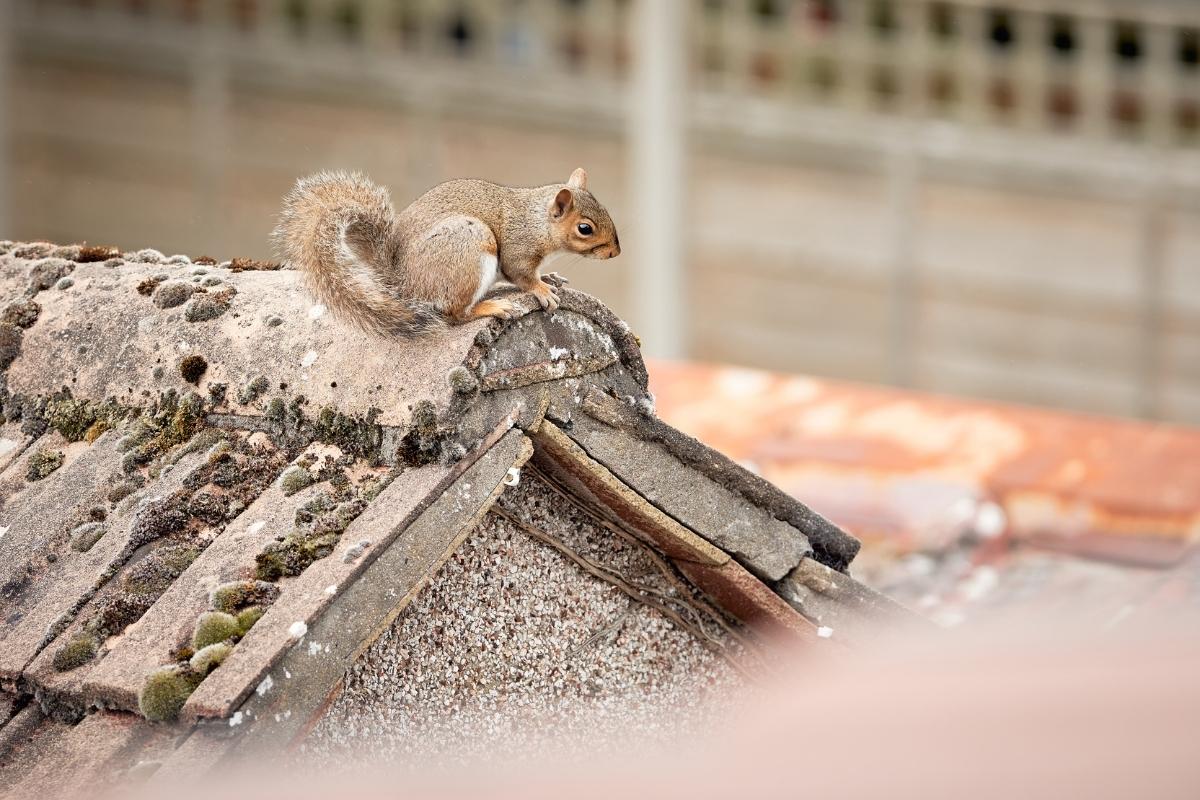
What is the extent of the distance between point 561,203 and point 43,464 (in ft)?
3.25

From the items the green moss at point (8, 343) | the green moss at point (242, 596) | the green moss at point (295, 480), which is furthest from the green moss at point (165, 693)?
the green moss at point (8, 343)

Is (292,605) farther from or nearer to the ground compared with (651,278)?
farther from the ground

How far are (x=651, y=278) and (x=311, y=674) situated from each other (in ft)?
22.1

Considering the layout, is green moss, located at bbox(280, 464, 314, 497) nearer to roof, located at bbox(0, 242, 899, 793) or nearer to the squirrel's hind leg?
roof, located at bbox(0, 242, 899, 793)

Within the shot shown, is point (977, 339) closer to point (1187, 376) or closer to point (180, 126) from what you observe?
point (1187, 376)

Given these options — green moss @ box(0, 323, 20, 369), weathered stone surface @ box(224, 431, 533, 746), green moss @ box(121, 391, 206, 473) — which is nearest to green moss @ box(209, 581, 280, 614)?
weathered stone surface @ box(224, 431, 533, 746)

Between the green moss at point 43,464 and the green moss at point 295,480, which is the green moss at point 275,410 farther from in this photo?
the green moss at point 43,464

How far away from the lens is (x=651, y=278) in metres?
8.63

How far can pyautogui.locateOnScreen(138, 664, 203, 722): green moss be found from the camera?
1958mm

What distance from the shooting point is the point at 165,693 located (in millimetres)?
1965

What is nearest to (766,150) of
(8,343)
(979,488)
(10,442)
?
(979,488)

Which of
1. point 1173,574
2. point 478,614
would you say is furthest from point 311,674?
point 1173,574

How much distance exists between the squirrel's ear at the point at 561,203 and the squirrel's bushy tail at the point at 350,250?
0.39m

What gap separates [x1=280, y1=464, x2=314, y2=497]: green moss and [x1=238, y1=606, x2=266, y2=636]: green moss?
0.81 ft
